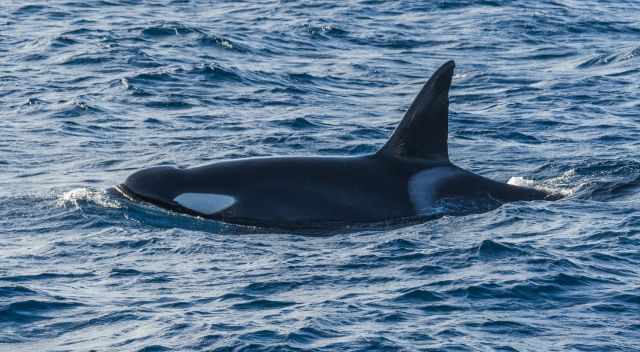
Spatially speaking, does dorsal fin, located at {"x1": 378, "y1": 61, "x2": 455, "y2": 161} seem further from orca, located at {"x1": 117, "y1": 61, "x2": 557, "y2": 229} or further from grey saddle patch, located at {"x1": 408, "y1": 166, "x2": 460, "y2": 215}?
grey saddle patch, located at {"x1": 408, "y1": 166, "x2": 460, "y2": 215}

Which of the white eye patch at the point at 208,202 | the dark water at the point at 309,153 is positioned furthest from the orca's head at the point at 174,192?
the dark water at the point at 309,153

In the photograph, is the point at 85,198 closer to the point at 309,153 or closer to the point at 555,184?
the point at 309,153

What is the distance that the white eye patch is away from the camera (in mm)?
14734

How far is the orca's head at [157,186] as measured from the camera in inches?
589

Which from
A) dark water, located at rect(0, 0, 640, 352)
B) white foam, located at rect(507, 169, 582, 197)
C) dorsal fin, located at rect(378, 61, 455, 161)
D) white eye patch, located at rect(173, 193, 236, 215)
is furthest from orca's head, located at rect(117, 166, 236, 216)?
white foam, located at rect(507, 169, 582, 197)

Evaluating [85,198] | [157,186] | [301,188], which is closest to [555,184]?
[301,188]

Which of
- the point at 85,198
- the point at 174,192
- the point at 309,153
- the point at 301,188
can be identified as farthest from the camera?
the point at 309,153

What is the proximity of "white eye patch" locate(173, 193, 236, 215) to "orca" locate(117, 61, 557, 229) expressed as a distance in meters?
0.01

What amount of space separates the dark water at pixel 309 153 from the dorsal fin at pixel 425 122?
108cm

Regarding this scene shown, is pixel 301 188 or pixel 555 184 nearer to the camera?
pixel 301 188

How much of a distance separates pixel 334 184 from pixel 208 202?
1452mm

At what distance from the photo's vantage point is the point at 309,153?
64.5 ft

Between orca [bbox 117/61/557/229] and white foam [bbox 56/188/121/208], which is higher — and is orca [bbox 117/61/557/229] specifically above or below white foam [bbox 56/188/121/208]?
above

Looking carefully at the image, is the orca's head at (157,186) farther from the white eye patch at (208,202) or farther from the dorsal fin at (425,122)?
the dorsal fin at (425,122)
